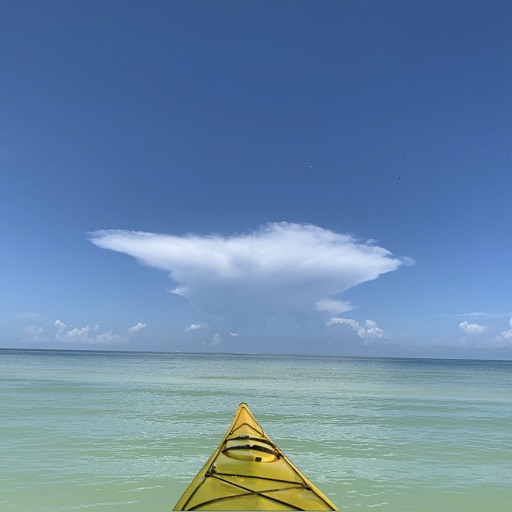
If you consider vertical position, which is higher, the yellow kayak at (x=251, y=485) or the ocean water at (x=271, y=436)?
the yellow kayak at (x=251, y=485)

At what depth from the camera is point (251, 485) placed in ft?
30.6

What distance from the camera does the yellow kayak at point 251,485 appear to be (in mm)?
8477

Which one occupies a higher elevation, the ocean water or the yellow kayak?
the yellow kayak

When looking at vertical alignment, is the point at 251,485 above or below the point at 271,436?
above

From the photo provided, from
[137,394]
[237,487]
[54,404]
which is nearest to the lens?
[237,487]

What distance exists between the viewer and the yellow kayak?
334 inches

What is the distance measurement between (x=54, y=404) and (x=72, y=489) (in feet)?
63.1

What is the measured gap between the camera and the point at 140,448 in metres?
17.0

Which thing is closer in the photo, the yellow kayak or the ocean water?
the yellow kayak

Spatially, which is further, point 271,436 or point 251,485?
point 271,436

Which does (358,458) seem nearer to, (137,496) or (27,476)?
(137,496)

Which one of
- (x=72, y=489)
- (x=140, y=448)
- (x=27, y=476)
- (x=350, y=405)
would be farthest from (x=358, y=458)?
(x=350, y=405)

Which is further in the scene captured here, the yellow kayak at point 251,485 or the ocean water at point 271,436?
the ocean water at point 271,436

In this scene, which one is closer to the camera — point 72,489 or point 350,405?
point 72,489
